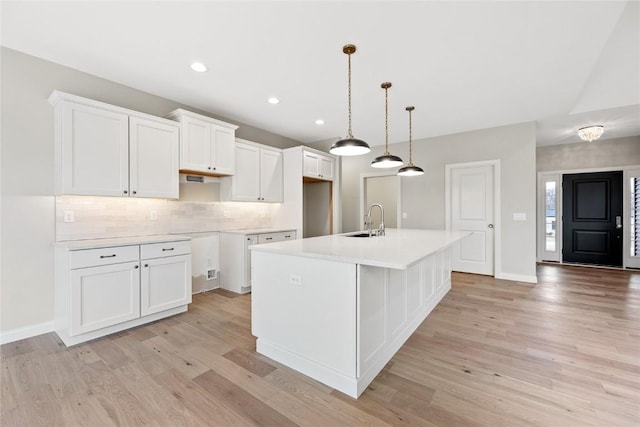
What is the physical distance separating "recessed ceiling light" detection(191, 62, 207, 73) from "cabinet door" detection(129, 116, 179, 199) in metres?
0.77

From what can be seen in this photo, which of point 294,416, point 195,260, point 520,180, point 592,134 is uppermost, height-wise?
point 592,134

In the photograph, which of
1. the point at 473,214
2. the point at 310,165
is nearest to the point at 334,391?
the point at 310,165

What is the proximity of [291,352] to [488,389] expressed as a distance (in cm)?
136

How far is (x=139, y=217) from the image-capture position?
10.8ft

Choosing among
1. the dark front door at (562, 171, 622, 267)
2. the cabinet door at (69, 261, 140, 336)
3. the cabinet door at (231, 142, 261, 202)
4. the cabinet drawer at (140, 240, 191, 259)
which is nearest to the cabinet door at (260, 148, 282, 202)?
the cabinet door at (231, 142, 261, 202)

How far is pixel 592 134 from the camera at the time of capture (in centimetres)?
457

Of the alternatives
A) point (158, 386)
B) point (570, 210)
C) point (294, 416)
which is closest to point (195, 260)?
point (158, 386)

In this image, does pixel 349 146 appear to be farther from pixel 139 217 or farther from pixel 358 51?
pixel 139 217

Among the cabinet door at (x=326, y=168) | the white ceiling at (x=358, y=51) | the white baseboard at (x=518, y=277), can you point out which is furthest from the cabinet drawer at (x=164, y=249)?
the white baseboard at (x=518, y=277)

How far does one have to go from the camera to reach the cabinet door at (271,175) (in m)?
4.54

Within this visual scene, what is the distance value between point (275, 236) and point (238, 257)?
0.66m

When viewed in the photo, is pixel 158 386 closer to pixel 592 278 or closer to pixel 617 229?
pixel 592 278

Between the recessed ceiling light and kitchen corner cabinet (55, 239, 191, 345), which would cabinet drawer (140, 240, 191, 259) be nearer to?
kitchen corner cabinet (55, 239, 191, 345)

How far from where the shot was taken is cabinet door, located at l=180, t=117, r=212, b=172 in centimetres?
338
